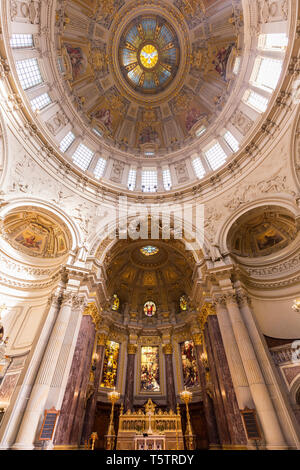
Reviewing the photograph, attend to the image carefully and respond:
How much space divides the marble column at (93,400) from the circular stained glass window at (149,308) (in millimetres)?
5399

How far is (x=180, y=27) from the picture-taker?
2333cm

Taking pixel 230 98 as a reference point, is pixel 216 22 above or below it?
above

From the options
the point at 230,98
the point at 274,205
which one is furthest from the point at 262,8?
the point at 274,205

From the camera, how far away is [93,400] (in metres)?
14.3

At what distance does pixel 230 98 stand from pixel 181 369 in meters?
24.0

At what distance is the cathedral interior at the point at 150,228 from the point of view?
10516 millimetres

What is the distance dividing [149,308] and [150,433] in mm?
12376

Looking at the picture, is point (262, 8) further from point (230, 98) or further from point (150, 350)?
point (150, 350)

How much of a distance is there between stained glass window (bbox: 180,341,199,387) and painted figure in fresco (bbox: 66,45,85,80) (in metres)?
27.0

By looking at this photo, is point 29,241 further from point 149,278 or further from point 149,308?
point 149,308

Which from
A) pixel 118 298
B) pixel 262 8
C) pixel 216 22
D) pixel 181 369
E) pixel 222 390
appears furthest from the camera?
pixel 118 298

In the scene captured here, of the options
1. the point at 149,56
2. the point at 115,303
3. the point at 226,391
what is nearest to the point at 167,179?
the point at 115,303

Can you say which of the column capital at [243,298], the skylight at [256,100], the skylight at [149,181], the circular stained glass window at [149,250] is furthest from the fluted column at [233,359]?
the skylight at [256,100]

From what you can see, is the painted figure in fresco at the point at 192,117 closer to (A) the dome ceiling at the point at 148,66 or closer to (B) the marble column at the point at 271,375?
(A) the dome ceiling at the point at 148,66
